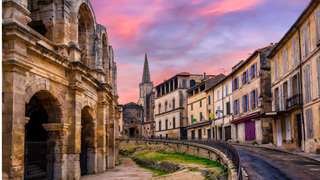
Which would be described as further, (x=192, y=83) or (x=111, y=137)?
(x=192, y=83)

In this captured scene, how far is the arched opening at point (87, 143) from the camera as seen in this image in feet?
64.4

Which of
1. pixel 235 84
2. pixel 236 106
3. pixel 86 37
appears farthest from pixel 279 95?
pixel 86 37

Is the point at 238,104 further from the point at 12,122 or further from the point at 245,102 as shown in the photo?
the point at 12,122

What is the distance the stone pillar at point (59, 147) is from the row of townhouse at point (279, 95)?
14133mm

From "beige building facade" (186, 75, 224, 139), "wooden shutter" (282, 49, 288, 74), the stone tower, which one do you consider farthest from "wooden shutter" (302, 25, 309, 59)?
the stone tower

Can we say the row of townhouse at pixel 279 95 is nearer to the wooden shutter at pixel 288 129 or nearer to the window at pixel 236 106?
the wooden shutter at pixel 288 129

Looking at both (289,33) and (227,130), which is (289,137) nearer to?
(289,33)

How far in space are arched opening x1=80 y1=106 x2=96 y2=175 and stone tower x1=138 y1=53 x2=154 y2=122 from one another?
212 feet

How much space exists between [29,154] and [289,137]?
18071 mm

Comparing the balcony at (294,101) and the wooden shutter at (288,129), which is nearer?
the balcony at (294,101)

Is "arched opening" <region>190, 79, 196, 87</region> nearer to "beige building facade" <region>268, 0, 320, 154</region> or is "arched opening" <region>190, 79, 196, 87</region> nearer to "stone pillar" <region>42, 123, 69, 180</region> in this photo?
"beige building facade" <region>268, 0, 320, 154</region>

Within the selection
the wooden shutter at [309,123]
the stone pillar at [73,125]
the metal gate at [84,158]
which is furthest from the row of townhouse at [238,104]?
the stone pillar at [73,125]

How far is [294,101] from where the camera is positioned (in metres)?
21.8

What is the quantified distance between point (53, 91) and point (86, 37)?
24.3ft
